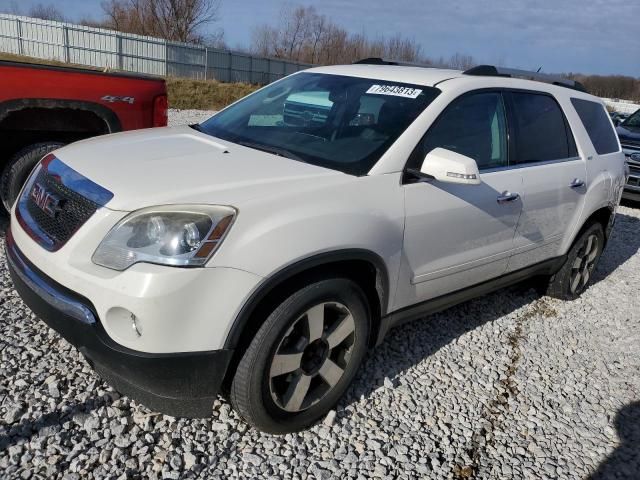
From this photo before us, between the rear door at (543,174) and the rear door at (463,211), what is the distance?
0.44 feet

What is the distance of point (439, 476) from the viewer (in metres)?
2.68

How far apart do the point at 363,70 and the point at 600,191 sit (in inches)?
91.7

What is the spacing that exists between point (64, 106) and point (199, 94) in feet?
62.8

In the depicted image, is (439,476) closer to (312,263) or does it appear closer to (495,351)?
(312,263)

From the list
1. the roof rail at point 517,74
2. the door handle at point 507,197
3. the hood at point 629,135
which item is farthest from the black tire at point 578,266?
the hood at point 629,135

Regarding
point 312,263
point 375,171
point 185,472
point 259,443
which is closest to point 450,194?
point 375,171

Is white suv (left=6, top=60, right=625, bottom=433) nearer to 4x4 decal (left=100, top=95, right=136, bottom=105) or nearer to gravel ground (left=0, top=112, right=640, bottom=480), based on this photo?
gravel ground (left=0, top=112, right=640, bottom=480)

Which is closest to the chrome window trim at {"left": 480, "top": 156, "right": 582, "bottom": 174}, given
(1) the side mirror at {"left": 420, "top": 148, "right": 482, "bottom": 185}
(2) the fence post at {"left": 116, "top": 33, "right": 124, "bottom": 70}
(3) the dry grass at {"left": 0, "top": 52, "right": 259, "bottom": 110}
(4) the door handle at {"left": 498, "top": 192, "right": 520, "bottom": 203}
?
(4) the door handle at {"left": 498, "top": 192, "right": 520, "bottom": 203}

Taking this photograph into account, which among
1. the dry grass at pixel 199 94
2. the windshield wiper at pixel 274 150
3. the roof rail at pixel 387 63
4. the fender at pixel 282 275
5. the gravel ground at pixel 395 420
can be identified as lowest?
the dry grass at pixel 199 94

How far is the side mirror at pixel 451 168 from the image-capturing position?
288 cm

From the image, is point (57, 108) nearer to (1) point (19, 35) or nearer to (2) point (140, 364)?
(2) point (140, 364)

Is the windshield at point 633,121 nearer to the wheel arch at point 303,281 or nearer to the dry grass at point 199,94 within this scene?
the wheel arch at point 303,281

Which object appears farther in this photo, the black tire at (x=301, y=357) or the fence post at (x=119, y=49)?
the fence post at (x=119, y=49)

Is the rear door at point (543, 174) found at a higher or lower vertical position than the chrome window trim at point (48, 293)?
higher
